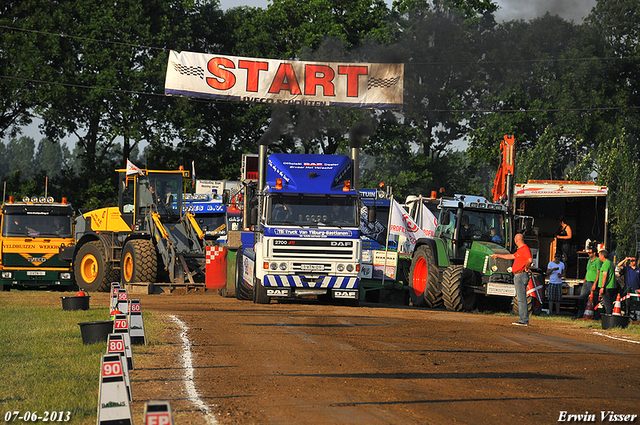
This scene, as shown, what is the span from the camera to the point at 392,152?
52.5 metres

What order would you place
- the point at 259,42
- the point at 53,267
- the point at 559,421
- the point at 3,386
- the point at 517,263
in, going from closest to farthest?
the point at 559,421 < the point at 3,386 < the point at 517,263 < the point at 53,267 < the point at 259,42

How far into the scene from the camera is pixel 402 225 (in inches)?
968

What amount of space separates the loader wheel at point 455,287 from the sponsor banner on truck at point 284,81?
50.2 feet

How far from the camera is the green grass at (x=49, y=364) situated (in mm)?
8320

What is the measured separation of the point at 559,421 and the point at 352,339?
20.5 feet

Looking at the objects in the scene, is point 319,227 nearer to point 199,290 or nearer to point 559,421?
point 199,290

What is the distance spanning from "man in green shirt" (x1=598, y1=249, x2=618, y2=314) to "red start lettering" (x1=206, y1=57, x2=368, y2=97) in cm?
1753

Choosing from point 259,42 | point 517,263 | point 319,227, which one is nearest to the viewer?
point 517,263

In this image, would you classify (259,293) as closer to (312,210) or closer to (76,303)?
(312,210)

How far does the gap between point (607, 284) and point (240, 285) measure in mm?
9373

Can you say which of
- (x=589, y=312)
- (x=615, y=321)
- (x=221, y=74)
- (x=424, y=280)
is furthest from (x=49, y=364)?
(x=221, y=74)

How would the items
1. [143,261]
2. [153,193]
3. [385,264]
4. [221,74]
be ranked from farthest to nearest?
1. [221,74]
2. [153,193]
3. [143,261]
4. [385,264]

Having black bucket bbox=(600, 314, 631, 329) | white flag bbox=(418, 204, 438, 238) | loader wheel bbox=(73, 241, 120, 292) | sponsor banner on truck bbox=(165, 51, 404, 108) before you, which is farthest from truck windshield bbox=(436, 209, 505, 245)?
sponsor banner on truck bbox=(165, 51, 404, 108)

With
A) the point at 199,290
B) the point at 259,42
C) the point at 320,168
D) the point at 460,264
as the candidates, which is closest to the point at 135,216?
the point at 199,290
